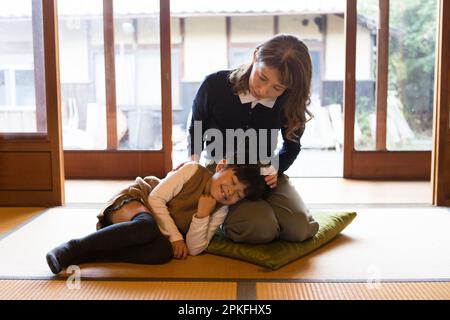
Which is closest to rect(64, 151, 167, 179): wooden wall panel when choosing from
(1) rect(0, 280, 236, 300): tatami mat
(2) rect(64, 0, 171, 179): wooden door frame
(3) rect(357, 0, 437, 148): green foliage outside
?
(2) rect(64, 0, 171, 179): wooden door frame

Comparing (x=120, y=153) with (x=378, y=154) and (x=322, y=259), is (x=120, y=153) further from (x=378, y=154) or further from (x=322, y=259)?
(x=322, y=259)

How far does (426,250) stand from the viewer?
7.22 feet

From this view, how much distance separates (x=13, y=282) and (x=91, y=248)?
11.7 inches

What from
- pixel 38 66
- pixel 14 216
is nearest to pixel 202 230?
pixel 14 216

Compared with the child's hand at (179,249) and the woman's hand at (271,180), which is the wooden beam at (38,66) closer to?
the child's hand at (179,249)

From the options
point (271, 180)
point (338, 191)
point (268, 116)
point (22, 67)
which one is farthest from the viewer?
point (338, 191)

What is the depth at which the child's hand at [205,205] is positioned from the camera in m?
2.02

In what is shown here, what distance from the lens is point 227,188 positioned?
2000 mm

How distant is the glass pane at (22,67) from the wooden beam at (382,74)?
263 cm

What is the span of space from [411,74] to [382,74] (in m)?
0.24

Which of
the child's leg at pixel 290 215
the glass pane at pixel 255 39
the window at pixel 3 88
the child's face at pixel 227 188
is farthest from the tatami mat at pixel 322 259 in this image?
the glass pane at pixel 255 39
